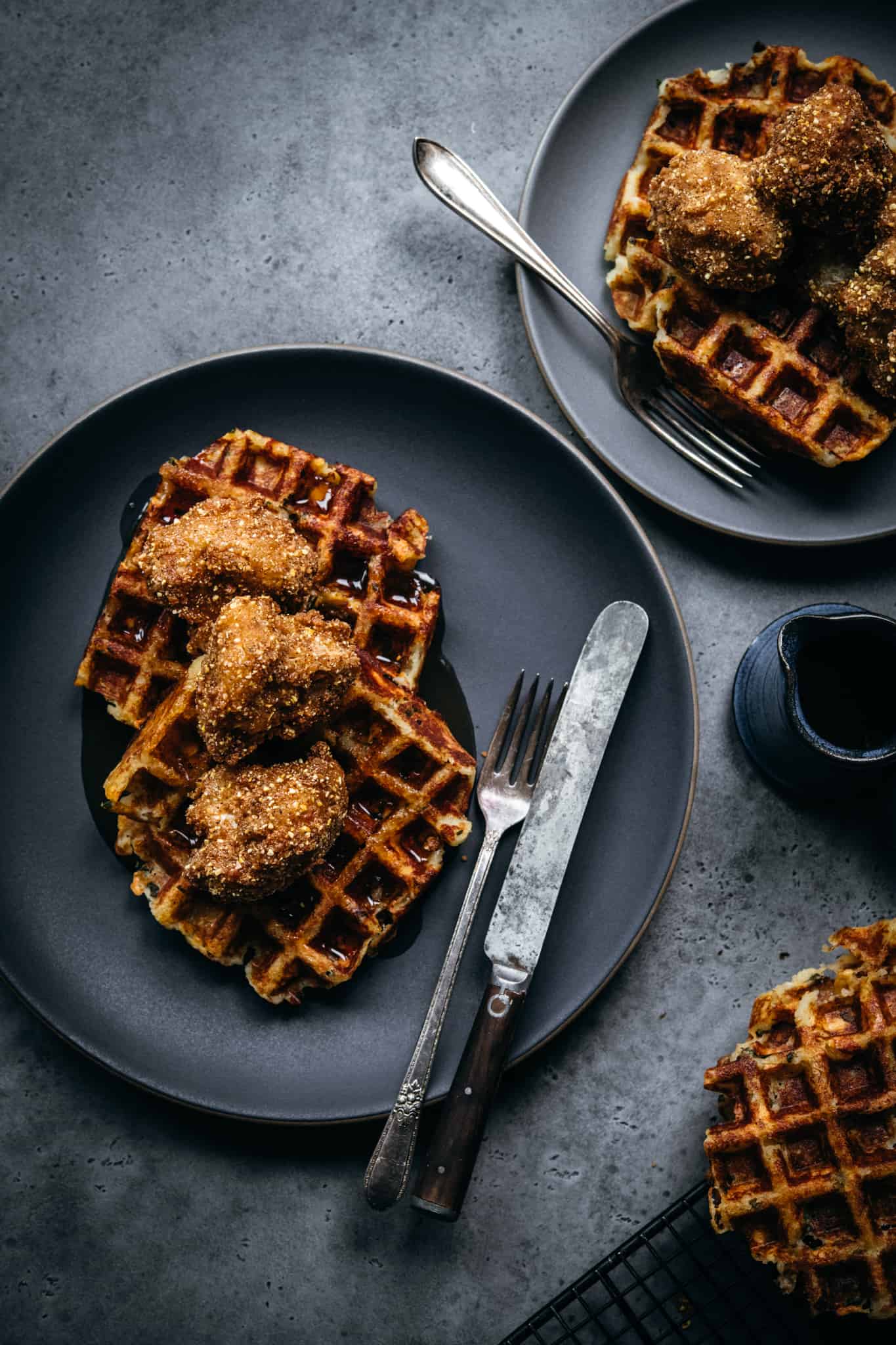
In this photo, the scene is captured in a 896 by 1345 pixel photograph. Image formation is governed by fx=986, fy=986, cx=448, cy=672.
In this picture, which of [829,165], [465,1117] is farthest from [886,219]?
[465,1117]

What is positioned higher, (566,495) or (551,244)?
(551,244)

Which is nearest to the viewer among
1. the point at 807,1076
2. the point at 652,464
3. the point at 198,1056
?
the point at 807,1076

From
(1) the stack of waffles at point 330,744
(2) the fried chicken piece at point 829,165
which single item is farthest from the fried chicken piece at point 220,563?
(2) the fried chicken piece at point 829,165

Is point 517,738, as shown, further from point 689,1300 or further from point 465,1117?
point 689,1300

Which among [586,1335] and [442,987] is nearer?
[442,987]

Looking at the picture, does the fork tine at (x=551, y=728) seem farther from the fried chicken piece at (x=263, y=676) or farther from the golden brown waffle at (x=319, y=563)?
the fried chicken piece at (x=263, y=676)

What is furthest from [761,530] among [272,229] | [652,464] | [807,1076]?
[272,229]

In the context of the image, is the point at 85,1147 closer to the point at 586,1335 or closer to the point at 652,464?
the point at 586,1335

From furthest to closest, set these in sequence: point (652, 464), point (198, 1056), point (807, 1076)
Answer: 1. point (652, 464)
2. point (198, 1056)
3. point (807, 1076)
